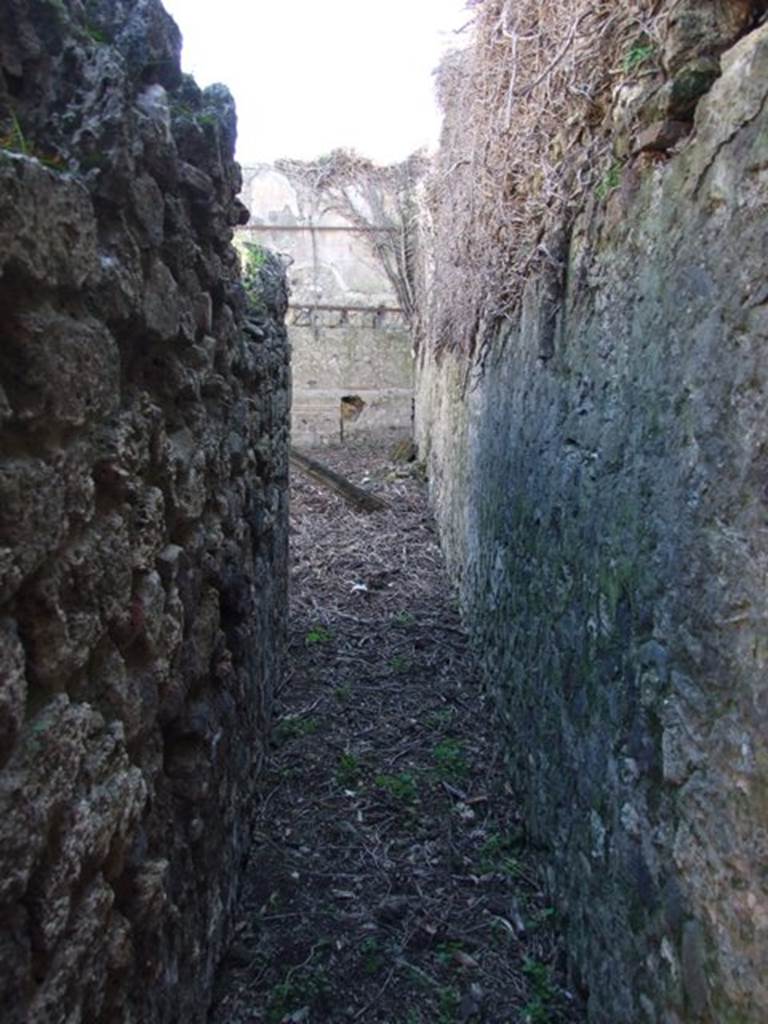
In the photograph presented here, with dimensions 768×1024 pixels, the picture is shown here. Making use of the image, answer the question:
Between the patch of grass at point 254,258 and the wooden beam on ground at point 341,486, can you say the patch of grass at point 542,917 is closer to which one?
the patch of grass at point 254,258

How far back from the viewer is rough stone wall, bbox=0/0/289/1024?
109cm

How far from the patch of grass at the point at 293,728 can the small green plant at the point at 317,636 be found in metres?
1.04

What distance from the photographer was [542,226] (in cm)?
306

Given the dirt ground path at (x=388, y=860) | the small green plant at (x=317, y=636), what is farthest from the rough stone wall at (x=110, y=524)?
the small green plant at (x=317, y=636)

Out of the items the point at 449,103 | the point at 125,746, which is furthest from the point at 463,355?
the point at 125,746

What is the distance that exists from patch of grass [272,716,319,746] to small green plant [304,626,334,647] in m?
1.04

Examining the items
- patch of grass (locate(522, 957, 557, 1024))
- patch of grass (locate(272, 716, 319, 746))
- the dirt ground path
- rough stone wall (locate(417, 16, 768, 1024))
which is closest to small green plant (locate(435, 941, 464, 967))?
the dirt ground path

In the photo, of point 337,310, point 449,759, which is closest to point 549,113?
point 449,759

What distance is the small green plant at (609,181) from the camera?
216 centimetres

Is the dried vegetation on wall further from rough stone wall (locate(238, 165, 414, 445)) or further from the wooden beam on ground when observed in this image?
rough stone wall (locate(238, 165, 414, 445))

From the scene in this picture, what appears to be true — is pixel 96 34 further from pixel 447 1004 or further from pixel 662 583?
pixel 447 1004

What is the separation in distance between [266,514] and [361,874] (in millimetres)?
1723

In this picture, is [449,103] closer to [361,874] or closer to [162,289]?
[162,289]

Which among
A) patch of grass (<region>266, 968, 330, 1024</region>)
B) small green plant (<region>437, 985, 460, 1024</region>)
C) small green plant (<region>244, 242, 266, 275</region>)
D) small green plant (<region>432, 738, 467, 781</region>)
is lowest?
small green plant (<region>432, 738, 467, 781</region>)
